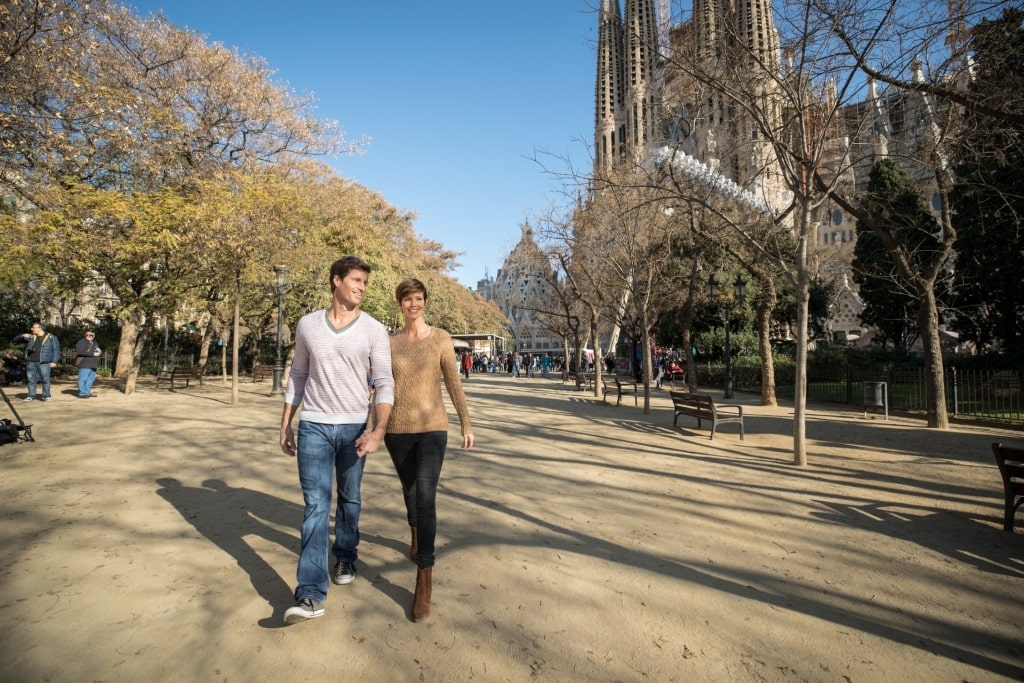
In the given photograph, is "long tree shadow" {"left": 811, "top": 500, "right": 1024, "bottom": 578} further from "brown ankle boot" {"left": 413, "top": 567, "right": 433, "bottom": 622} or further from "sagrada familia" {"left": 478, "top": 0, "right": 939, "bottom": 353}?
"sagrada familia" {"left": 478, "top": 0, "right": 939, "bottom": 353}

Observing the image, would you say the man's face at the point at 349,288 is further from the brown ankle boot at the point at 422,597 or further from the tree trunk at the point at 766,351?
the tree trunk at the point at 766,351

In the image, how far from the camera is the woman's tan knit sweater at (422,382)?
10.2 ft

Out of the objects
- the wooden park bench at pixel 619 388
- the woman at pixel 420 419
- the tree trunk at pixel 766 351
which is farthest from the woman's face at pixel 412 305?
the tree trunk at pixel 766 351

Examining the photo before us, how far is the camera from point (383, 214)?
33.8 m

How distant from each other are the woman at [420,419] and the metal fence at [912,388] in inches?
492

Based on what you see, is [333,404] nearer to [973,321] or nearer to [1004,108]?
[1004,108]

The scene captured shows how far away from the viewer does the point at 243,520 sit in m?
4.60

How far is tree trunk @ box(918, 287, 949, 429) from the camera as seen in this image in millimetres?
10516

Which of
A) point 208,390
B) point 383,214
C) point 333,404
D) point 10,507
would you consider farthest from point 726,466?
point 383,214

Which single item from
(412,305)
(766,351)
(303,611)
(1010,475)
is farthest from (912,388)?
(303,611)

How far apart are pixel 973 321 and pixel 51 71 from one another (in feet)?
95.1

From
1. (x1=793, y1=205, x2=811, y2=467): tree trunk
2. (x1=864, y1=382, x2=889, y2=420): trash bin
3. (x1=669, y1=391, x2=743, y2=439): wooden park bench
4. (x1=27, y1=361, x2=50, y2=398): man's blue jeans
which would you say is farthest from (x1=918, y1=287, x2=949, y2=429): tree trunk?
(x1=27, y1=361, x2=50, y2=398): man's blue jeans

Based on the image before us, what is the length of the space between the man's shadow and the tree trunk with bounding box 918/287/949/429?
37.2ft

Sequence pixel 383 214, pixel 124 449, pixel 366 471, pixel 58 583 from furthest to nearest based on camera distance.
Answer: pixel 383 214
pixel 124 449
pixel 366 471
pixel 58 583
